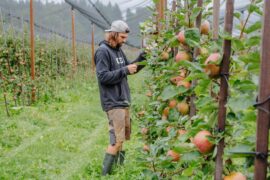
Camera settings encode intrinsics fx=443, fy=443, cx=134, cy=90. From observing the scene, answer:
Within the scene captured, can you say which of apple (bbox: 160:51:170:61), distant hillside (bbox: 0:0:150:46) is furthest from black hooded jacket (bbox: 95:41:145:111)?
distant hillside (bbox: 0:0:150:46)

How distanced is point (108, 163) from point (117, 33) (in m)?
1.19

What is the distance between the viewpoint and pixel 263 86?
37.7 inches

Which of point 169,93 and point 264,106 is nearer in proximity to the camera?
point 264,106

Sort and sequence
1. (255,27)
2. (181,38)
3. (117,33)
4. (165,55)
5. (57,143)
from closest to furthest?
1. (255,27)
2. (181,38)
3. (165,55)
4. (117,33)
5. (57,143)

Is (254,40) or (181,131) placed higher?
(254,40)

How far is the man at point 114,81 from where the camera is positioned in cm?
385

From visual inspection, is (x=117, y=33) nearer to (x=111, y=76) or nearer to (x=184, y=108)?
(x=111, y=76)

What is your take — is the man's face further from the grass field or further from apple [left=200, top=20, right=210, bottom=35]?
apple [left=200, top=20, right=210, bottom=35]

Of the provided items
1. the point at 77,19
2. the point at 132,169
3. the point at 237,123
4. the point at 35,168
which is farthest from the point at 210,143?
the point at 77,19

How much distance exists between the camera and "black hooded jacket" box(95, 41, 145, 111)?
12.6 feet

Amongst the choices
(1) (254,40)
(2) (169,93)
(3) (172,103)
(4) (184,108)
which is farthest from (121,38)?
(1) (254,40)

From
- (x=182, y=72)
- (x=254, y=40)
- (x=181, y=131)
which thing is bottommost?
(x=181, y=131)

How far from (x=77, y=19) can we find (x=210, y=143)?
531 inches

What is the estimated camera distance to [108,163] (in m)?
4.08
